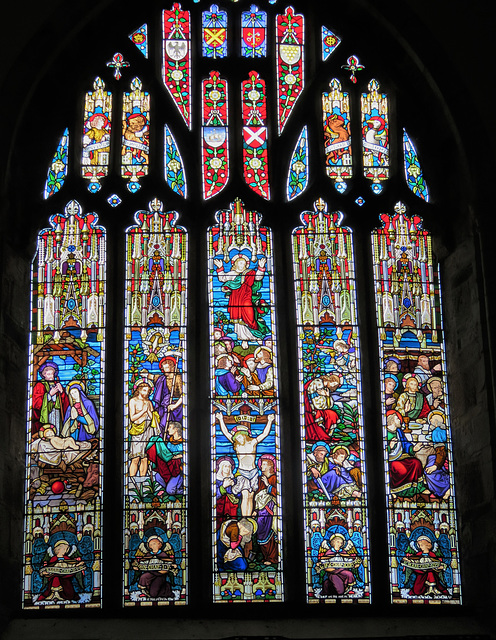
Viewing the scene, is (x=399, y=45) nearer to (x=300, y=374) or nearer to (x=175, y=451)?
(x=300, y=374)

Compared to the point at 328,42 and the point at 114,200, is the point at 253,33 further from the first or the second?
the point at 114,200

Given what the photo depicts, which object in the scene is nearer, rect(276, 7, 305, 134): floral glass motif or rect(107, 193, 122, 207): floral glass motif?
rect(107, 193, 122, 207): floral glass motif

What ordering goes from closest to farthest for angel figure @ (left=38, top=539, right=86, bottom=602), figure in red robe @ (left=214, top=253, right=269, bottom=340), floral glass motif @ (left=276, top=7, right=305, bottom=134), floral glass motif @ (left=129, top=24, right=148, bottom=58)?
1. angel figure @ (left=38, top=539, right=86, bottom=602)
2. figure in red robe @ (left=214, top=253, right=269, bottom=340)
3. floral glass motif @ (left=276, top=7, right=305, bottom=134)
4. floral glass motif @ (left=129, top=24, right=148, bottom=58)

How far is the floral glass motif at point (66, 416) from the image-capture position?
995 centimetres

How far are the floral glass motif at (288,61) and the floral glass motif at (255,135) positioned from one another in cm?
16

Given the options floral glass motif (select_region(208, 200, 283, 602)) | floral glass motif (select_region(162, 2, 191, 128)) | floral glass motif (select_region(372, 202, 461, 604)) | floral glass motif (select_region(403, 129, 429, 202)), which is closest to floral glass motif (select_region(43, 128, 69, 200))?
floral glass motif (select_region(162, 2, 191, 128))

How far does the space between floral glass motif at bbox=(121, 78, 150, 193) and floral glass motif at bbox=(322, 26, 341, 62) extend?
1683 millimetres

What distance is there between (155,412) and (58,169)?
2420 mm

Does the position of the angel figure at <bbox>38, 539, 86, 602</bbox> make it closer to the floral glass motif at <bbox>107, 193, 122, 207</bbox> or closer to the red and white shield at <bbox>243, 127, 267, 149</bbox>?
the floral glass motif at <bbox>107, 193, 122, 207</bbox>

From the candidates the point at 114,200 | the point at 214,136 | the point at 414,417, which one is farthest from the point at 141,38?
the point at 414,417

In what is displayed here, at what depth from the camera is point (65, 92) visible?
11.3 meters

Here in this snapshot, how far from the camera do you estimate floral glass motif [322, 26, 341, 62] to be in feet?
38.3

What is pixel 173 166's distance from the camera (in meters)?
11.3

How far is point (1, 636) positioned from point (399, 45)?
6009 mm
